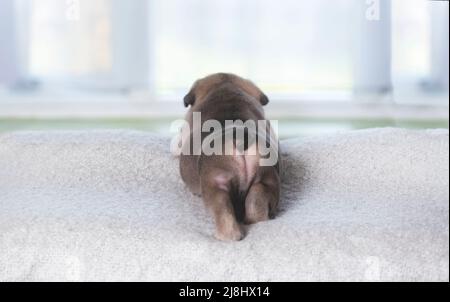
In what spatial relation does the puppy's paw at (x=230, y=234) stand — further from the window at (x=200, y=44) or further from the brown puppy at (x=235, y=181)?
the window at (x=200, y=44)

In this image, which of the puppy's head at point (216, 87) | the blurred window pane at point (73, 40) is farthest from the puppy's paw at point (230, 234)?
the blurred window pane at point (73, 40)

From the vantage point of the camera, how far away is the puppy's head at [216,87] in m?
1.52

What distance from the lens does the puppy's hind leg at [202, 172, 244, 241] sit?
111cm

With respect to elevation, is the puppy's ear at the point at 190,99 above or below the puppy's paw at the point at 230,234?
above

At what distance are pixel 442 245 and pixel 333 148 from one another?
0.65m

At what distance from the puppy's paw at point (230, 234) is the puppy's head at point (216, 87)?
443 millimetres

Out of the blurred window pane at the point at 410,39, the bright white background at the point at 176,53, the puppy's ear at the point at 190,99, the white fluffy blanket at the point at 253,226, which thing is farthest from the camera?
the bright white background at the point at 176,53

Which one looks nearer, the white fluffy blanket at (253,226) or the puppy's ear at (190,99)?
the white fluffy blanket at (253,226)

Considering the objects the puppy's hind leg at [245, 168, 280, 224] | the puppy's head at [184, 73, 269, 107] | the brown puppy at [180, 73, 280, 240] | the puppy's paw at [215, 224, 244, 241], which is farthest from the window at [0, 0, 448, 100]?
the puppy's paw at [215, 224, 244, 241]

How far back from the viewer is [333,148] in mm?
1556

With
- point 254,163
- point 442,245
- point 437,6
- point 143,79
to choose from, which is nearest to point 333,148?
point 254,163

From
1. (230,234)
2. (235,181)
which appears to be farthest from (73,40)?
(230,234)

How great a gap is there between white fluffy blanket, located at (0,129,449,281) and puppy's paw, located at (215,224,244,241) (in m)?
0.01

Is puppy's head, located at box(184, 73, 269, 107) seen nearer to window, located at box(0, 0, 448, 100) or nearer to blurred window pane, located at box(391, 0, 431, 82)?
blurred window pane, located at box(391, 0, 431, 82)
